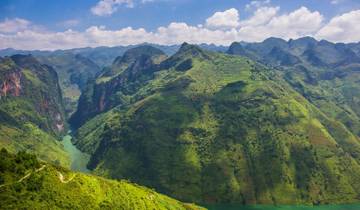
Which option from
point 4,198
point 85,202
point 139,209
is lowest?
point 139,209

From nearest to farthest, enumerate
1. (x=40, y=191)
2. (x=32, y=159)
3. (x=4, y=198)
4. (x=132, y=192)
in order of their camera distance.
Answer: (x=4, y=198) < (x=40, y=191) < (x=32, y=159) < (x=132, y=192)

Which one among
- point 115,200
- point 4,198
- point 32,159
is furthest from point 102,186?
point 4,198

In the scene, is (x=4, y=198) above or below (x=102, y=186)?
above

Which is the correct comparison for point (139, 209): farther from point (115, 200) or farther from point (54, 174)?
point (54, 174)

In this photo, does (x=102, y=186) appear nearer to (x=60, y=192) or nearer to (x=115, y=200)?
(x=115, y=200)

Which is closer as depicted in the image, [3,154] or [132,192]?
[3,154]

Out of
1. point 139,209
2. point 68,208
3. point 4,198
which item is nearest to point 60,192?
point 68,208

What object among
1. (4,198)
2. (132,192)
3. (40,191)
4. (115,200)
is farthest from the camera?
(132,192)
